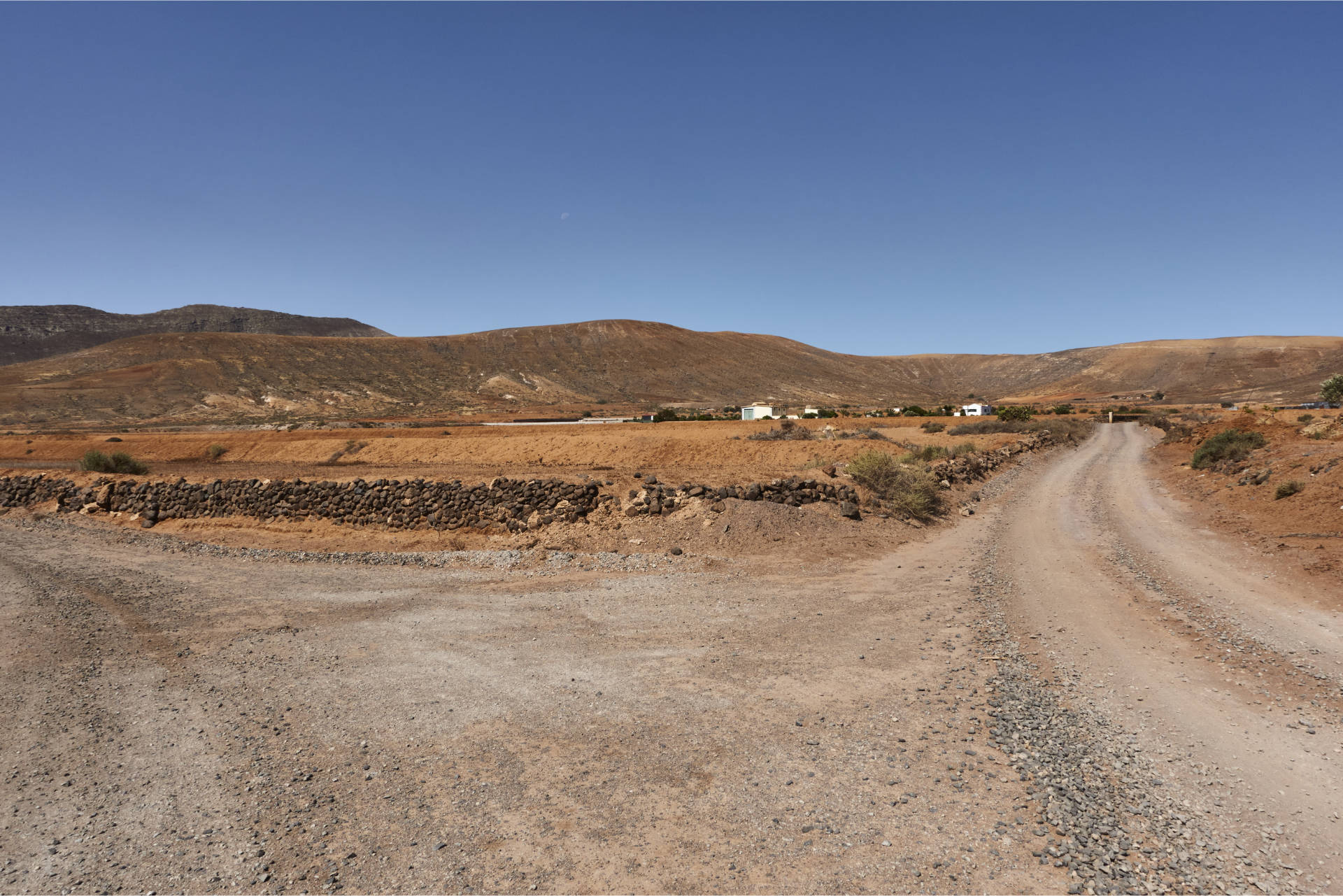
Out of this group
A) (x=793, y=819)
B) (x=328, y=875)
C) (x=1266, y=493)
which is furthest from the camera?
(x=1266, y=493)

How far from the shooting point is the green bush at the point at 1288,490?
1631cm

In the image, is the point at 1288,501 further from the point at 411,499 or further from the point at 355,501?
the point at 355,501

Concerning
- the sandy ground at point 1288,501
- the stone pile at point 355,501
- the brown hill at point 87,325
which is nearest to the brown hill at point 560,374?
the stone pile at point 355,501

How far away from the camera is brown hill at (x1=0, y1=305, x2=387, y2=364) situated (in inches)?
6097

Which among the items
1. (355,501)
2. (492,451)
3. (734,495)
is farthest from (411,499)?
(492,451)

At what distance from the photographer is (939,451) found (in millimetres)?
26109

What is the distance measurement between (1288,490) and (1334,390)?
6655 cm

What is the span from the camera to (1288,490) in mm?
16328

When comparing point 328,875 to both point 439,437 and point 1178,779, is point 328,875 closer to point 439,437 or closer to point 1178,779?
point 1178,779

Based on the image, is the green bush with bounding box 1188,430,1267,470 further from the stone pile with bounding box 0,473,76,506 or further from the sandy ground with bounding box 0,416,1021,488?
the stone pile with bounding box 0,473,76,506

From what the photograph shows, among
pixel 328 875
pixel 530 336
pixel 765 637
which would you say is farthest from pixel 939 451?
pixel 530 336

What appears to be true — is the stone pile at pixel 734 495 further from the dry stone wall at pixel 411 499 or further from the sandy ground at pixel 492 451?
the sandy ground at pixel 492 451

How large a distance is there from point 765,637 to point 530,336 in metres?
123

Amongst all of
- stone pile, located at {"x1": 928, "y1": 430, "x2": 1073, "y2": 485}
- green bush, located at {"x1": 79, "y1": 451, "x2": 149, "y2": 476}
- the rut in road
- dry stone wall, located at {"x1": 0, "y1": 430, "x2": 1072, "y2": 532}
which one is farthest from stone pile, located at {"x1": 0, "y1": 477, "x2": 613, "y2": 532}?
stone pile, located at {"x1": 928, "y1": 430, "x2": 1073, "y2": 485}
